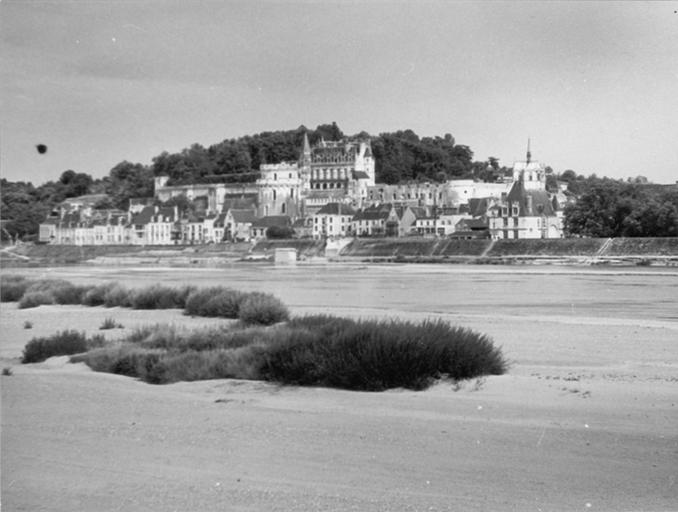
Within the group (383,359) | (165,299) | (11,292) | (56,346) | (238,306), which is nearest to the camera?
(383,359)

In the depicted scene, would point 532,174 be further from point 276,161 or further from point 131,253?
point 276,161

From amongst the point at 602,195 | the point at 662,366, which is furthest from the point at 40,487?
the point at 602,195

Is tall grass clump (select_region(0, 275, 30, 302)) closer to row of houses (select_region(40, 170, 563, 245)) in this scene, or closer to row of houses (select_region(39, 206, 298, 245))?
row of houses (select_region(40, 170, 563, 245))

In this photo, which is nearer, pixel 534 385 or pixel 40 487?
pixel 40 487

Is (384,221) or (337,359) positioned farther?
(384,221)

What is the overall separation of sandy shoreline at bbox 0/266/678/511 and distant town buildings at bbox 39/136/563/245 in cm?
7326

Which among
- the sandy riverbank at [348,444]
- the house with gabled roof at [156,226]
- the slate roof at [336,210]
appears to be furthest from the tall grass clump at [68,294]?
the house with gabled roof at [156,226]

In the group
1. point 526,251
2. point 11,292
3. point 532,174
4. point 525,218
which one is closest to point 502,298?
point 11,292

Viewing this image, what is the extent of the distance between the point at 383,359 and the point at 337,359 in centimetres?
55

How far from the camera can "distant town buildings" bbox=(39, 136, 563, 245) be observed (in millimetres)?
86562

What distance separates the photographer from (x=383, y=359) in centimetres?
1030

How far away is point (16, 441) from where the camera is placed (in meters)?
8.26

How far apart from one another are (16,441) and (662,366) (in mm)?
7452

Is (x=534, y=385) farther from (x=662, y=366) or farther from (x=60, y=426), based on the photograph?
(x=60, y=426)
